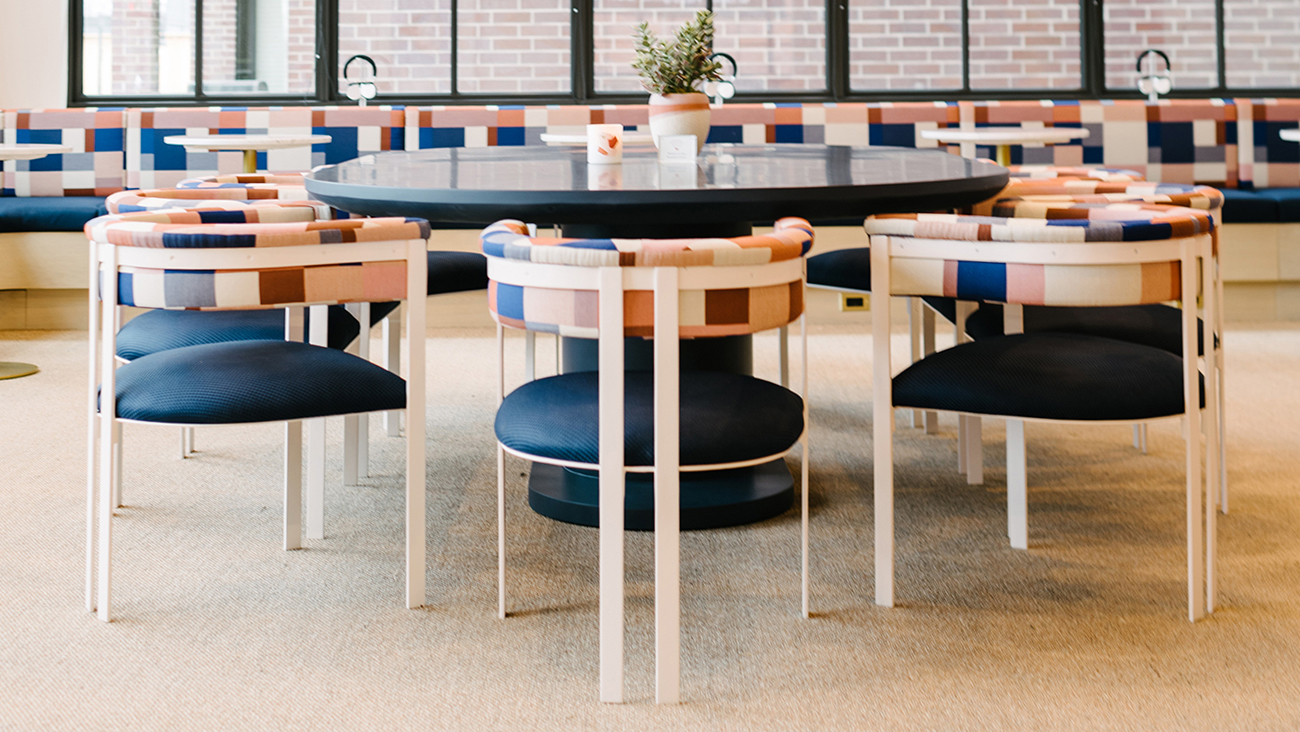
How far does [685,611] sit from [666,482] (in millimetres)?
412

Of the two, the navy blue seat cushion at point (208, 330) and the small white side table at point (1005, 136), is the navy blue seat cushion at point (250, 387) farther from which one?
the small white side table at point (1005, 136)

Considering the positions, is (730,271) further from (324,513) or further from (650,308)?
(324,513)

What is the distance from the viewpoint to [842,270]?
2816 millimetres

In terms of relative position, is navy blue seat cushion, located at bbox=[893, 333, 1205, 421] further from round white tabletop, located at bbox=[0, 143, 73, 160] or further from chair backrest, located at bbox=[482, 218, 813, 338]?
round white tabletop, located at bbox=[0, 143, 73, 160]

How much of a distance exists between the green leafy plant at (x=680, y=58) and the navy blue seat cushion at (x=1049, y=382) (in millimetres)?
910

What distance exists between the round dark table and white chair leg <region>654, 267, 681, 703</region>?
0.33 metres

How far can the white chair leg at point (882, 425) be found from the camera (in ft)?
6.10

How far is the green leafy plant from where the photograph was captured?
2.47 meters

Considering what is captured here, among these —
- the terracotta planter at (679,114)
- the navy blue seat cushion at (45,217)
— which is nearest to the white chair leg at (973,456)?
the terracotta planter at (679,114)

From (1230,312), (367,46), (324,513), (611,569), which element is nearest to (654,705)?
(611,569)

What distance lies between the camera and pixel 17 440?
3066 millimetres

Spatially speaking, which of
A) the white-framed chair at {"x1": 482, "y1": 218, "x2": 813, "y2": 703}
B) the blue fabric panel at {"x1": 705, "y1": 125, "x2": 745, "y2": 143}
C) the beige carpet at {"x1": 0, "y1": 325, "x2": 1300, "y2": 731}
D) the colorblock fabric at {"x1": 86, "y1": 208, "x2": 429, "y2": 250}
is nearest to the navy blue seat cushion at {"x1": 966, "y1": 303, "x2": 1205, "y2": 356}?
the beige carpet at {"x1": 0, "y1": 325, "x2": 1300, "y2": 731}

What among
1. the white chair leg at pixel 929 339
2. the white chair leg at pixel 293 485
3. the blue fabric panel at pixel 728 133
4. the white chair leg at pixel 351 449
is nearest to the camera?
the white chair leg at pixel 293 485

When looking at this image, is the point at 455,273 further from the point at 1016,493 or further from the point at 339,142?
the point at 339,142
